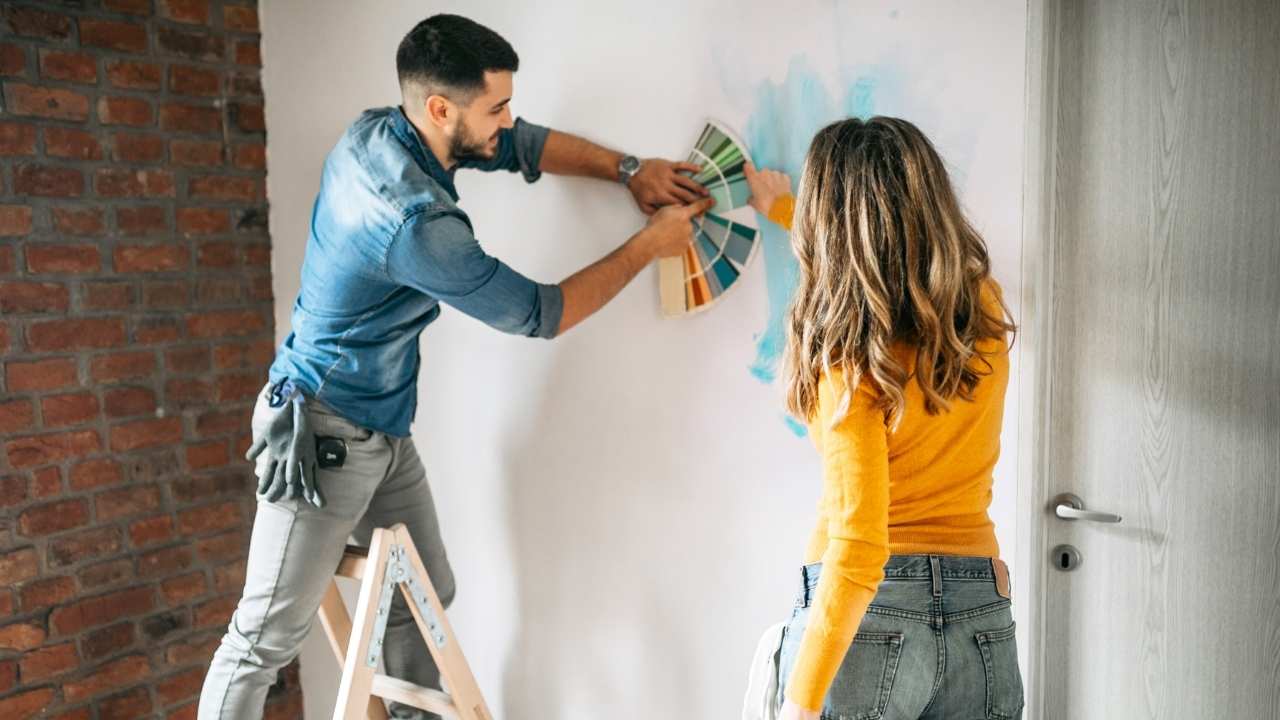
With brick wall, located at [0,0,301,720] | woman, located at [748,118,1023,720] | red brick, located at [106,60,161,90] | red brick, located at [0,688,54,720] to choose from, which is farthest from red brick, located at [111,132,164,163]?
woman, located at [748,118,1023,720]

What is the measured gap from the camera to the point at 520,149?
1.95 m

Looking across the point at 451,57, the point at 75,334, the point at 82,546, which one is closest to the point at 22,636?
the point at 82,546

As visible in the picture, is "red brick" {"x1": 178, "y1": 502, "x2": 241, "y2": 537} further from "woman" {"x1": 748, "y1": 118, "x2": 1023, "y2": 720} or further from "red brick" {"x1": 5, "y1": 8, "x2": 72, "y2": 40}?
"woman" {"x1": 748, "y1": 118, "x2": 1023, "y2": 720}

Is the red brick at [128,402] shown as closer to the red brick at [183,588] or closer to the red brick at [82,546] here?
the red brick at [82,546]

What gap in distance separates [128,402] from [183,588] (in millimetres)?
482

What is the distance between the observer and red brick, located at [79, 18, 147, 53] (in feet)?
6.96

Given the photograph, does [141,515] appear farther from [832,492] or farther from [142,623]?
[832,492]

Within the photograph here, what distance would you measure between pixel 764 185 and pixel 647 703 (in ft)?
3.60

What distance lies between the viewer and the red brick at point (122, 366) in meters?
2.19

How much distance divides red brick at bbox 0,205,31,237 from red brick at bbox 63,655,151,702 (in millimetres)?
991

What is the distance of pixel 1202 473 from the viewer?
154 centimetres

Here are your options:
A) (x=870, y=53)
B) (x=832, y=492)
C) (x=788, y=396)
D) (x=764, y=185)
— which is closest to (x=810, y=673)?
(x=832, y=492)

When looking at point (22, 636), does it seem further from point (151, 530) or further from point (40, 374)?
point (40, 374)

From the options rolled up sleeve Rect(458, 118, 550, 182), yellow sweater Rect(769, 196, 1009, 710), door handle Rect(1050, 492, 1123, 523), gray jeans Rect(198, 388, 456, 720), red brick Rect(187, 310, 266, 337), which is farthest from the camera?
red brick Rect(187, 310, 266, 337)
